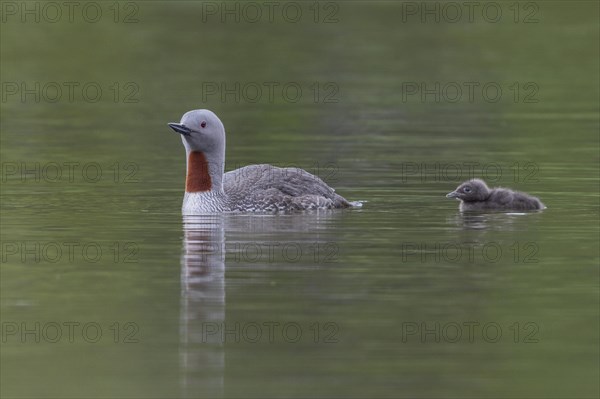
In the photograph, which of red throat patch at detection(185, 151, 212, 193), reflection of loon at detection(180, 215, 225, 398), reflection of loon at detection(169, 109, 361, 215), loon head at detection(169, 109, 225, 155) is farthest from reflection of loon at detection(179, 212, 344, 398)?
loon head at detection(169, 109, 225, 155)

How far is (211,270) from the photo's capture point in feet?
35.8

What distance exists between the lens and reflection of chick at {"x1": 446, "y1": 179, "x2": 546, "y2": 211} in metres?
14.1

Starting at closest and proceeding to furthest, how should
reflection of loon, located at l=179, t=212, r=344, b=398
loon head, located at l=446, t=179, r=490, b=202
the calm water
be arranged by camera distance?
reflection of loon, located at l=179, t=212, r=344, b=398 → the calm water → loon head, located at l=446, t=179, r=490, b=202

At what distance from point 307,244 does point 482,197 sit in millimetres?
2919

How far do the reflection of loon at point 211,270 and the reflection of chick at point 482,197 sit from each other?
129 centimetres

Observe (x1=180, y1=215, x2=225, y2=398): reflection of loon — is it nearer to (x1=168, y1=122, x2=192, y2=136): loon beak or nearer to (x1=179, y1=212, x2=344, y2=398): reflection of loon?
(x1=179, y1=212, x2=344, y2=398): reflection of loon

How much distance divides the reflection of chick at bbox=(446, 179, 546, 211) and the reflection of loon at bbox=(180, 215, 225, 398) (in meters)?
2.43

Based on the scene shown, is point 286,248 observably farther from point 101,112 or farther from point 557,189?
point 101,112

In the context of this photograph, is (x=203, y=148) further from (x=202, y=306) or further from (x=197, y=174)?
(x=202, y=306)

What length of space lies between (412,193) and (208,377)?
22.1 ft

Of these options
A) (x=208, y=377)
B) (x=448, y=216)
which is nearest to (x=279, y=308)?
(x=208, y=377)

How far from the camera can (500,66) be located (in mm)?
27516

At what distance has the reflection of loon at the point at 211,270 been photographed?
332 inches

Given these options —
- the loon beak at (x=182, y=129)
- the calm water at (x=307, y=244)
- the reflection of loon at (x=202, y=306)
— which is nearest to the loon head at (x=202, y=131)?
the loon beak at (x=182, y=129)
